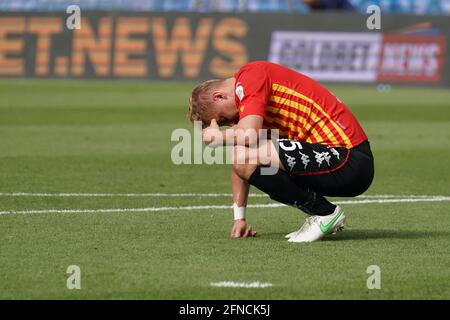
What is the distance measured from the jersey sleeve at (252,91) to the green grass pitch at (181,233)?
3.09ft

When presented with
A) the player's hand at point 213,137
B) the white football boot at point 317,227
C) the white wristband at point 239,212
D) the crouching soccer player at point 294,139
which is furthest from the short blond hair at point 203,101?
the white football boot at point 317,227

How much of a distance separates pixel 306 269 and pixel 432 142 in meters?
10.4

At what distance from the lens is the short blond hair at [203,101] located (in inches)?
315

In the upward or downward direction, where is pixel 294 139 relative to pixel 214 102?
downward

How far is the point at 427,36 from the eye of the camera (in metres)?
30.0

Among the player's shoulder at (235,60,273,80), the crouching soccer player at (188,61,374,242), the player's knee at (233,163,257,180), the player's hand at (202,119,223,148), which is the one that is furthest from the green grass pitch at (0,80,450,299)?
the player's shoulder at (235,60,273,80)

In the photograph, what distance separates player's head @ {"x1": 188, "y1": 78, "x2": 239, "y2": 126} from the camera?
7980 mm

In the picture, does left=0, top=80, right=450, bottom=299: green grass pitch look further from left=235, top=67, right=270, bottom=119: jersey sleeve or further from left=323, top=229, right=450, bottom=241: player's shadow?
left=235, top=67, right=270, bottom=119: jersey sleeve

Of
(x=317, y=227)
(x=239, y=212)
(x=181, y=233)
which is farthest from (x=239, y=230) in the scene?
(x=317, y=227)

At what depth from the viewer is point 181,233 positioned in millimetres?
8664

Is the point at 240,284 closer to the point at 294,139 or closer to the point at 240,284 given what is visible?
the point at 240,284

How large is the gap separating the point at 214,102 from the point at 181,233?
117 centimetres

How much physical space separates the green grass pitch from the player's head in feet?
2.91

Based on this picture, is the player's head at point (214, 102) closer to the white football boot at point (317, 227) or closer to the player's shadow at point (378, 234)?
the white football boot at point (317, 227)
